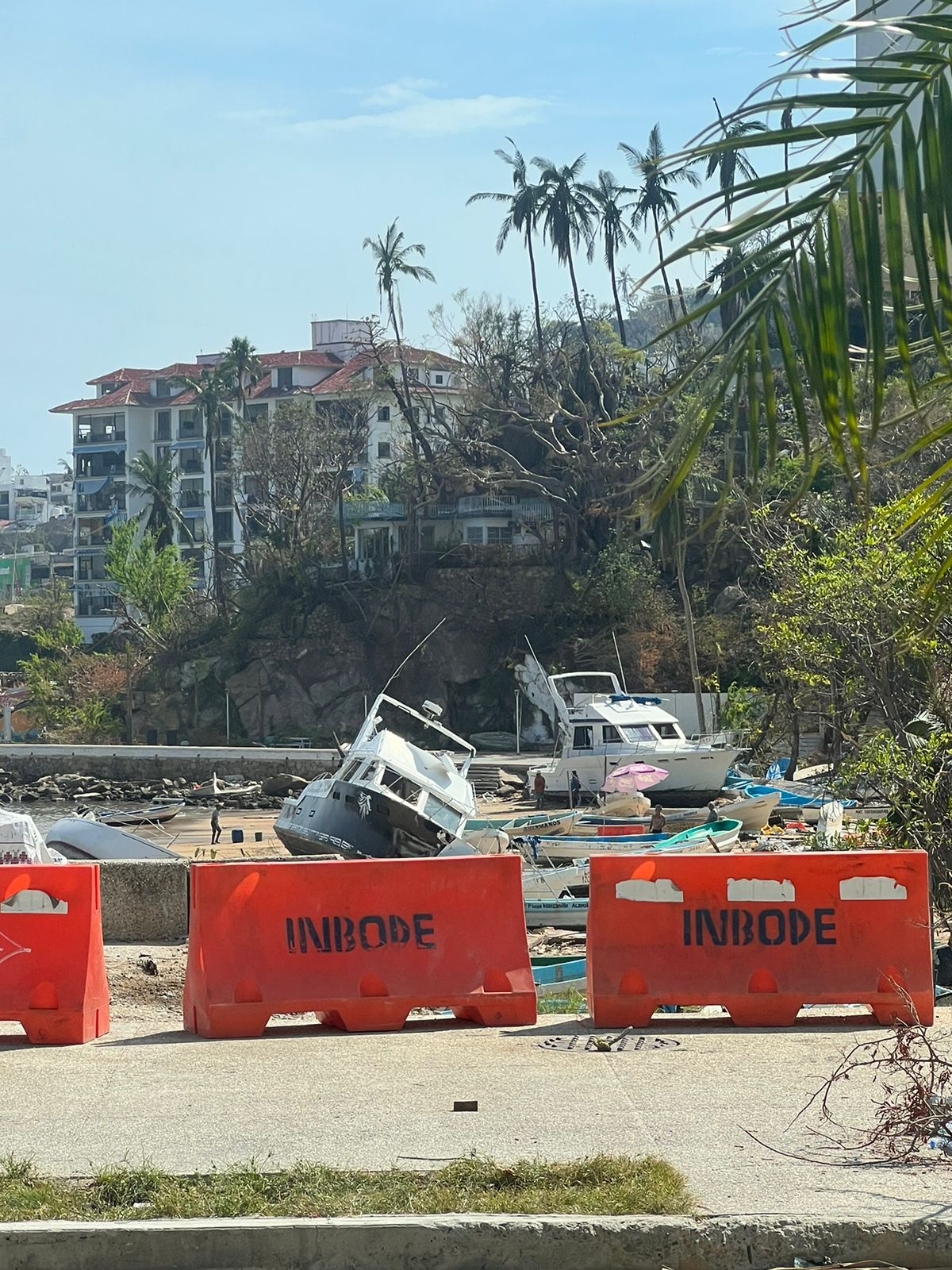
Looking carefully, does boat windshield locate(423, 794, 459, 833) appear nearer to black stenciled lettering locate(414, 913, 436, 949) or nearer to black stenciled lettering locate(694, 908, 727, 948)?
black stenciled lettering locate(414, 913, 436, 949)

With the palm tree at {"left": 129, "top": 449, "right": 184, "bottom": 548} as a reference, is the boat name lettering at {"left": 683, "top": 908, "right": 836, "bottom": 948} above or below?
below

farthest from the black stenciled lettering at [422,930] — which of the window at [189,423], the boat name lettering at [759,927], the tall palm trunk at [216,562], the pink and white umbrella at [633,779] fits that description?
the window at [189,423]

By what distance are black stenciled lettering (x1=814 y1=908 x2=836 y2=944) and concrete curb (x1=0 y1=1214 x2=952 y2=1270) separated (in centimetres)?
365

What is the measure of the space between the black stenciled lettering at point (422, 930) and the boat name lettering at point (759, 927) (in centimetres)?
155

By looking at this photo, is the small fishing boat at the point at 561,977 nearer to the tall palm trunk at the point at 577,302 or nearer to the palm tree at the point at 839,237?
the palm tree at the point at 839,237

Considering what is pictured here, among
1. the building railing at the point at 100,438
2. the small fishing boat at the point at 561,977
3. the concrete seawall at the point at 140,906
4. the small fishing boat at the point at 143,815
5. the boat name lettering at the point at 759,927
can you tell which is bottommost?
the small fishing boat at the point at 143,815

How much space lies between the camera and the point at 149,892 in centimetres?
1598

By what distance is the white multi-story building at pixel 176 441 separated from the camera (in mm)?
98625

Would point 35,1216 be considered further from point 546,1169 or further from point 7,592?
point 7,592

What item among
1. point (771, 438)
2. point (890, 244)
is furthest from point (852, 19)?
point (771, 438)

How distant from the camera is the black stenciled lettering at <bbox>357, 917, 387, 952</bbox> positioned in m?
8.96

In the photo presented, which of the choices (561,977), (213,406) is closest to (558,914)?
(561,977)

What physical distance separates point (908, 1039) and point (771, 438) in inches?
134

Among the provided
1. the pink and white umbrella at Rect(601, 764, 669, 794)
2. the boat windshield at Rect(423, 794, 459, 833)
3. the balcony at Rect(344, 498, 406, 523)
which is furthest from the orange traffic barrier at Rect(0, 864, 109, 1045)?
the balcony at Rect(344, 498, 406, 523)
